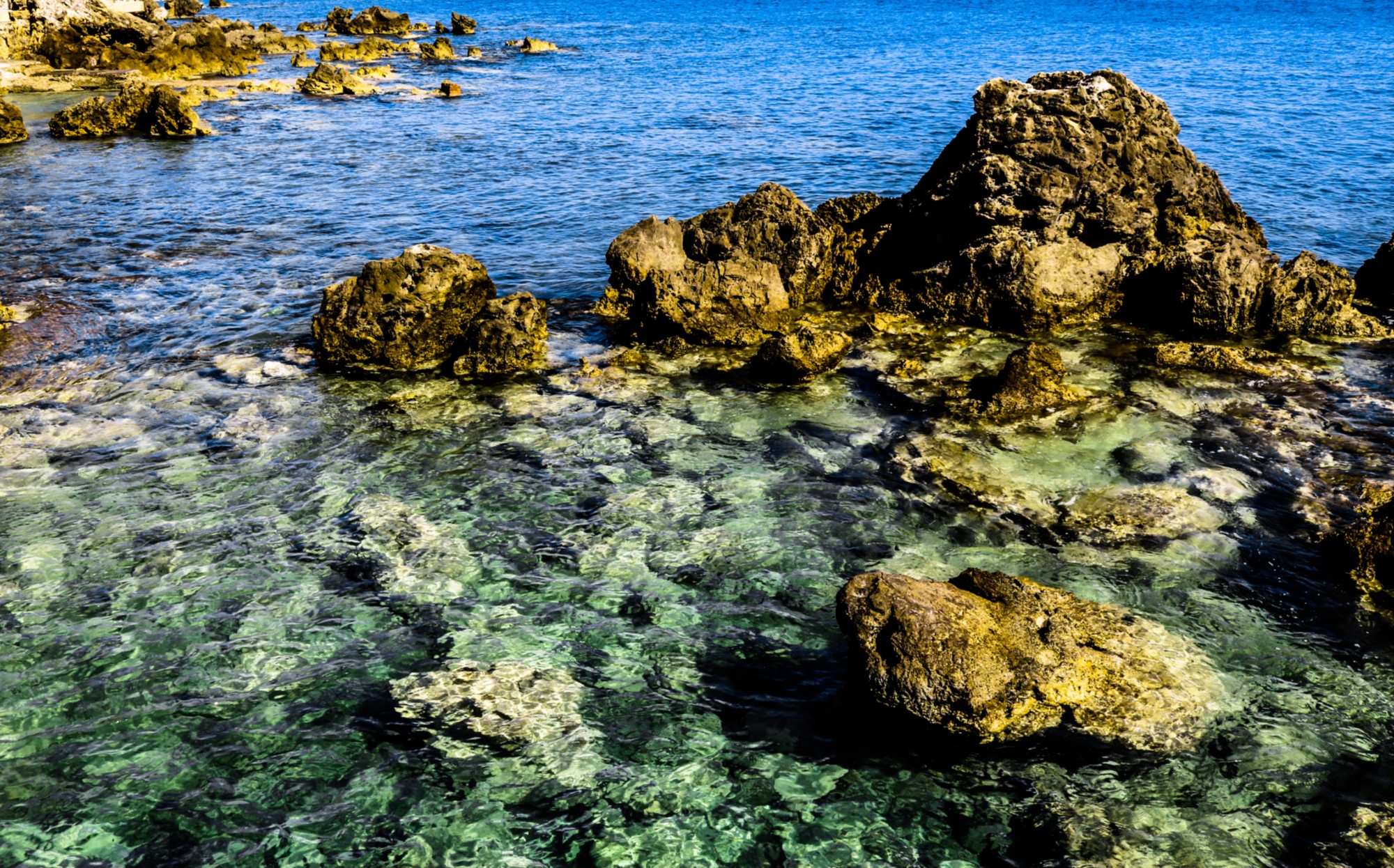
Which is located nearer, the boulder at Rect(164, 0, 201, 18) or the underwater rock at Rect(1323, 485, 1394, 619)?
the underwater rock at Rect(1323, 485, 1394, 619)

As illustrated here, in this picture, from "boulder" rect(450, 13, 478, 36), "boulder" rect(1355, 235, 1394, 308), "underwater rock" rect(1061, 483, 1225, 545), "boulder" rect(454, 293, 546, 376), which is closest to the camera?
"underwater rock" rect(1061, 483, 1225, 545)

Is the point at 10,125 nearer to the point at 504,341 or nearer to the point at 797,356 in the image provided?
the point at 504,341

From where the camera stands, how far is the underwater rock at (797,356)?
15258mm

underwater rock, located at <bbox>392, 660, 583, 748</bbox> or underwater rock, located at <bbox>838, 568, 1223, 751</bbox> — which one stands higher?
underwater rock, located at <bbox>838, 568, 1223, 751</bbox>

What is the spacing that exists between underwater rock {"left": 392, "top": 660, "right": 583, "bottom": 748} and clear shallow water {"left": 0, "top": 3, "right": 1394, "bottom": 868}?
236 mm

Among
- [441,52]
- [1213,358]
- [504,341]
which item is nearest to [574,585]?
[504,341]

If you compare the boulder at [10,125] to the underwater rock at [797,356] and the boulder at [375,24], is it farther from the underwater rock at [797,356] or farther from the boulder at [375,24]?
the boulder at [375,24]

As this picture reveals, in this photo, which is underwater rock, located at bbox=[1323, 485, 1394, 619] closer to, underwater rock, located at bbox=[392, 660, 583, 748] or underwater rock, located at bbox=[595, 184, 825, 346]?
underwater rock, located at bbox=[392, 660, 583, 748]

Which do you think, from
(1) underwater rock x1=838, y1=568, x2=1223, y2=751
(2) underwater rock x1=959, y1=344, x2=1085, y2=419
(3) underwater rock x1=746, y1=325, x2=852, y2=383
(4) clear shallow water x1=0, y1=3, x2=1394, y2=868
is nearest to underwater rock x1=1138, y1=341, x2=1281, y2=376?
(4) clear shallow water x1=0, y1=3, x2=1394, y2=868

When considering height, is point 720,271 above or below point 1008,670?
above

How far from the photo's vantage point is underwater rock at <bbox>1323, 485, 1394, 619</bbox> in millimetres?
10055

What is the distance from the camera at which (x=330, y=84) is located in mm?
47781

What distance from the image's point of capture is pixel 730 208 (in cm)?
1894

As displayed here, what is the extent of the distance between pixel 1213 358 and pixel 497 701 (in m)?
12.9
